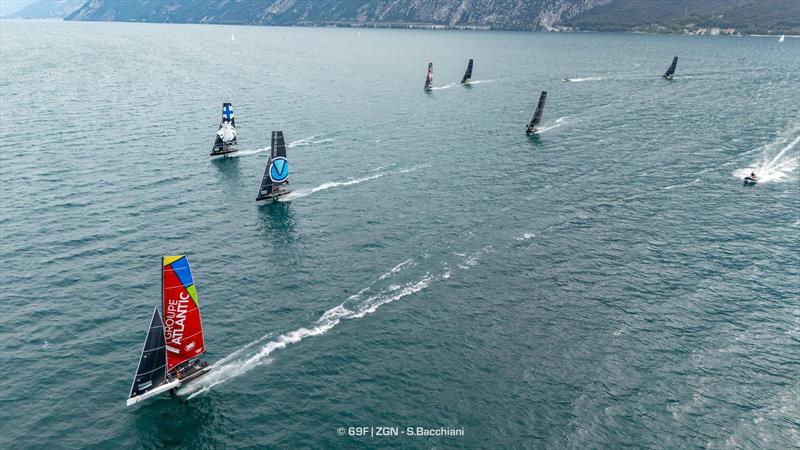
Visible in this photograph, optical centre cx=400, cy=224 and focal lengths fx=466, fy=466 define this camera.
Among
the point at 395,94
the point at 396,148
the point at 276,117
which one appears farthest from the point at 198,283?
the point at 395,94

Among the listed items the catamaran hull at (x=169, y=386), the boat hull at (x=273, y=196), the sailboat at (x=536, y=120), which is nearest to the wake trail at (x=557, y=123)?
the sailboat at (x=536, y=120)

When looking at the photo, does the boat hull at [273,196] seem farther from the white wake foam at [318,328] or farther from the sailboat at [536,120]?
the sailboat at [536,120]

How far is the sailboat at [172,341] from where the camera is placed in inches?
1763

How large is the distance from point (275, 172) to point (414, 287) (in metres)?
43.1

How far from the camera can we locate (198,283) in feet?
212

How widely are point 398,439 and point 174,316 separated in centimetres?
2551

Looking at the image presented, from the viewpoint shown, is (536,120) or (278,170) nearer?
(278,170)

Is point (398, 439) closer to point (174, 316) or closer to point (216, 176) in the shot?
point (174, 316)

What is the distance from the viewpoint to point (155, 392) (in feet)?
150

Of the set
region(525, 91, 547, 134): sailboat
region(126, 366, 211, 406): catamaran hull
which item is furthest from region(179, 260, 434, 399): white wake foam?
region(525, 91, 547, 134): sailboat

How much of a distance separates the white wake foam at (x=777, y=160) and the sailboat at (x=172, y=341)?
11395 cm

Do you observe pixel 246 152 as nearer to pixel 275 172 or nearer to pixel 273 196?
pixel 275 172

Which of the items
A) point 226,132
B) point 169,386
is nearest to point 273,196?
point 226,132

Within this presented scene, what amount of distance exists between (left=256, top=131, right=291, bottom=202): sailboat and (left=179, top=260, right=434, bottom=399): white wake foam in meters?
36.4
